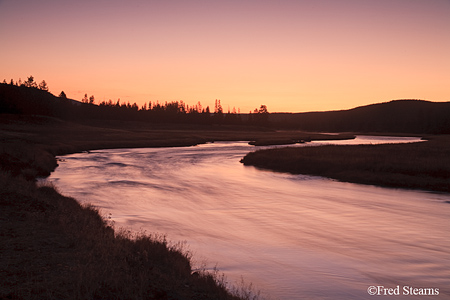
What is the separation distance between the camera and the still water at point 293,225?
36.9ft

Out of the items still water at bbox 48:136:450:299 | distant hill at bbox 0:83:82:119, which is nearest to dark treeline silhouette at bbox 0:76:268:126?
distant hill at bbox 0:83:82:119

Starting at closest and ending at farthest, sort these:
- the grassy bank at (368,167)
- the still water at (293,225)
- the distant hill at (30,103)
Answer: the still water at (293,225)
the grassy bank at (368,167)
the distant hill at (30,103)

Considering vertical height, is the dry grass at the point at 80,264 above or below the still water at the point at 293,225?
above

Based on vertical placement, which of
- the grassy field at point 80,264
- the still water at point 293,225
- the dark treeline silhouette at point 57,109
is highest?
the dark treeline silhouette at point 57,109

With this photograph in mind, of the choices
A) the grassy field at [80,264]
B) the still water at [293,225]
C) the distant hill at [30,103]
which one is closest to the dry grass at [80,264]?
the grassy field at [80,264]

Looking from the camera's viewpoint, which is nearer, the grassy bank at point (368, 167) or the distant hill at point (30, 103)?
the grassy bank at point (368, 167)

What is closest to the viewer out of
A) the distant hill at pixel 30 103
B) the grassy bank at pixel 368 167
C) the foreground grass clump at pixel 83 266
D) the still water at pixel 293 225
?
the foreground grass clump at pixel 83 266

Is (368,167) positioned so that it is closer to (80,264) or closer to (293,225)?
(293,225)

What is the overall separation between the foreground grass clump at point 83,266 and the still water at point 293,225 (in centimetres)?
252

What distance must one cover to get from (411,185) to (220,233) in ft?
59.8

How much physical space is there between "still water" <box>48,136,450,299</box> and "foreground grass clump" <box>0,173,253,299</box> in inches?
99.3

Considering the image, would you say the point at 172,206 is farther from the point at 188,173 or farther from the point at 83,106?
the point at 83,106

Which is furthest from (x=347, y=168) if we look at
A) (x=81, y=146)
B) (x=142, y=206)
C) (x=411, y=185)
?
(x=81, y=146)

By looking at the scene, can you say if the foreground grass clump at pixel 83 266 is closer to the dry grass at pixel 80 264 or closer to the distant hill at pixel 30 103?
the dry grass at pixel 80 264
